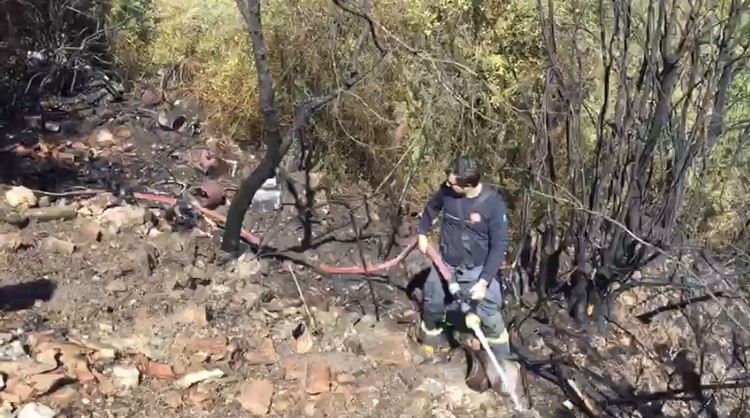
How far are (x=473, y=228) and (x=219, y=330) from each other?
1.60 m

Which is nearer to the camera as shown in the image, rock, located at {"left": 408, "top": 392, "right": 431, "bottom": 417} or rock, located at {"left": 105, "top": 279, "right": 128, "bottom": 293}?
rock, located at {"left": 408, "top": 392, "right": 431, "bottom": 417}

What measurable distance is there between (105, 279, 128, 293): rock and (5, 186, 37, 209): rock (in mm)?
1300

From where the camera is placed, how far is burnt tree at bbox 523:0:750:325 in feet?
17.6

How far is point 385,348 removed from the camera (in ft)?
16.7

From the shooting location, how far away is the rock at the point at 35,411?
4023 mm

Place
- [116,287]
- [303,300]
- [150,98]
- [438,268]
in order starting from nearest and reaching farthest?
[116,287], [438,268], [303,300], [150,98]

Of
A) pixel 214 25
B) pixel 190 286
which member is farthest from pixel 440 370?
pixel 214 25

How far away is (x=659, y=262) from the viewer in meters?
6.90

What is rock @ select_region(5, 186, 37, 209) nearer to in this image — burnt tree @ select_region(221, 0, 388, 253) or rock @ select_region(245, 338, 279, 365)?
burnt tree @ select_region(221, 0, 388, 253)

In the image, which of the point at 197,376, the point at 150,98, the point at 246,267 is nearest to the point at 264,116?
the point at 246,267

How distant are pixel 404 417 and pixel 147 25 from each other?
6.09 meters

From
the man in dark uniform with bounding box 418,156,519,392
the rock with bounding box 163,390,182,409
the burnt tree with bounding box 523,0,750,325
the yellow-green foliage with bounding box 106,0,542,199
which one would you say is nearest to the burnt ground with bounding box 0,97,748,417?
the rock with bounding box 163,390,182,409

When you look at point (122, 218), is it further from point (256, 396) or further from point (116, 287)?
point (256, 396)

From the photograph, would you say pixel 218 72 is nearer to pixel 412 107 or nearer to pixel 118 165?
pixel 118 165
